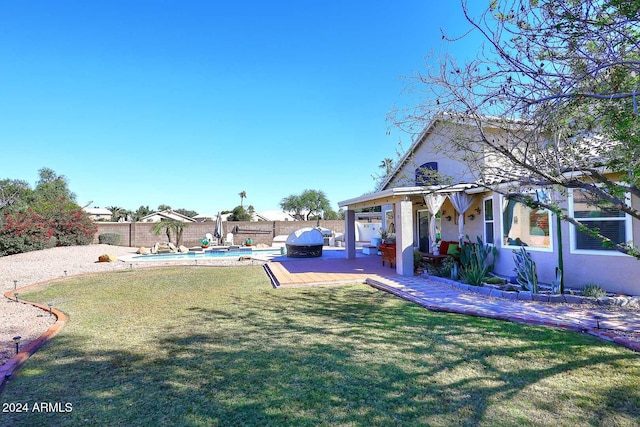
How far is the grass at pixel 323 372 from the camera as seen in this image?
3.27 metres

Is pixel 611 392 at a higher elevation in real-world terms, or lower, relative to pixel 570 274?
lower

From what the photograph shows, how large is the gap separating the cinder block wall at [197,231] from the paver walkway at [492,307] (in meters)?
19.3

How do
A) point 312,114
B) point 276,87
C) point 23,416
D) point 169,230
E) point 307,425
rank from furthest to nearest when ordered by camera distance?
point 169,230
point 312,114
point 276,87
point 23,416
point 307,425

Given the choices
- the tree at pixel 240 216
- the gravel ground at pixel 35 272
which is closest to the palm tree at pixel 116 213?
the tree at pixel 240 216

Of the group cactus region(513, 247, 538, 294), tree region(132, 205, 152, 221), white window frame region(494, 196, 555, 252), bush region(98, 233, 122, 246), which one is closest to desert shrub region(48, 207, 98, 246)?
bush region(98, 233, 122, 246)

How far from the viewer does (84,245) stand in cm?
2573

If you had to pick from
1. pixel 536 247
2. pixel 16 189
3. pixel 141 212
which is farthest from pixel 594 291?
pixel 141 212

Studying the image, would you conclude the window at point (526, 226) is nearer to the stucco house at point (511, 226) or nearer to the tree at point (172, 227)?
the stucco house at point (511, 226)

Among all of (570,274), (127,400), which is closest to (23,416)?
(127,400)

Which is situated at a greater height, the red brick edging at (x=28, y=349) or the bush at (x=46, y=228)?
the bush at (x=46, y=228)

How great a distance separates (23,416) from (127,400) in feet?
3.22

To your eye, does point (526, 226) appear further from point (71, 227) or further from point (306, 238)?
point (71, 227)

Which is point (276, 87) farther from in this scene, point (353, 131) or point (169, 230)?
point (169, 230)

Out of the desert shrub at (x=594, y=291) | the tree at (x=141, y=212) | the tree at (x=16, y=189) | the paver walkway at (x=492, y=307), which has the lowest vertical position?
the paver walkway at (x=492, y=307)
